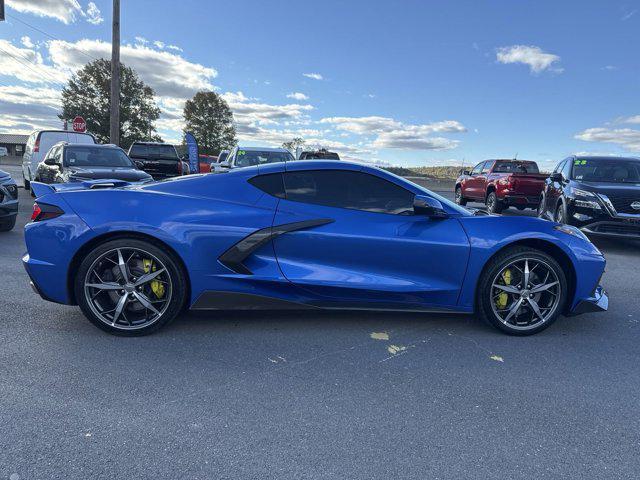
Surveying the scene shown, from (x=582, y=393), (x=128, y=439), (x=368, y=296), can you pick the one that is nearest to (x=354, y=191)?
(x=368, y=296)

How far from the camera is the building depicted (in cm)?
7686

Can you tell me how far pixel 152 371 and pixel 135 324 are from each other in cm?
65

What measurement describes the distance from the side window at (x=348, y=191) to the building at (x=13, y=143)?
87619mm

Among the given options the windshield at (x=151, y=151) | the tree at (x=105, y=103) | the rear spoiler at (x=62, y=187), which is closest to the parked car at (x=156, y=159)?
the windshield at (x=151, y=151)

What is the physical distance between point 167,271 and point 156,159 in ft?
42.1

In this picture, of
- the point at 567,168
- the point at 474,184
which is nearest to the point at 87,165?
the point at 567,168

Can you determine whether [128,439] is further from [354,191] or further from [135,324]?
[354,191]

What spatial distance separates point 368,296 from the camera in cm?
343

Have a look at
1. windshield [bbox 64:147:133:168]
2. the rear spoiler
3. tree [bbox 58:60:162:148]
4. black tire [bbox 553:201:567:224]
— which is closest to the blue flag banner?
windshield [bbox 64:147:133:168]

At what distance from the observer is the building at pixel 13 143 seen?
76.9 meters

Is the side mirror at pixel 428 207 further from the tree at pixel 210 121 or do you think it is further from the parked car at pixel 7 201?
the tree at pixel 210 121

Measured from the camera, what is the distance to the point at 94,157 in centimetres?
1000

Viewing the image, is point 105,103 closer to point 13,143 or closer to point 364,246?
point 13,143

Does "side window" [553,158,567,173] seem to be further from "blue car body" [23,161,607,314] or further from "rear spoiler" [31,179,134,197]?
"rear spoiler" [31,179,134,197]
